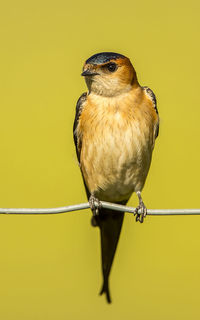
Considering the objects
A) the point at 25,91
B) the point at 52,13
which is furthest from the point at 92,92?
the point at 52,13

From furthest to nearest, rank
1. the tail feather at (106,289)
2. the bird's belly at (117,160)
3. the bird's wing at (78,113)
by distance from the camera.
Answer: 1. the tail feather at (106,289)
2. the bird's wing at (78,113)
3. the bird's belly at (117,160)

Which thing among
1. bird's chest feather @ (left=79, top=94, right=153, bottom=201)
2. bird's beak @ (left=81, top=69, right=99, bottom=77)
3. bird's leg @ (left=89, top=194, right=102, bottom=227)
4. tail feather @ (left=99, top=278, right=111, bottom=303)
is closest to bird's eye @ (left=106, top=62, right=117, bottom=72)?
bird's beak @ (left=81, top=69, right=99, bottom=77)

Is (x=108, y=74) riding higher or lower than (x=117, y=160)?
higher

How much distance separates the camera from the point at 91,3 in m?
8.12

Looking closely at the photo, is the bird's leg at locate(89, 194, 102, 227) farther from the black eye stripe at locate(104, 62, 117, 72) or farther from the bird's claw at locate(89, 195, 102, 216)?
the black eye stripe at locate(104, 62, 117, 72)

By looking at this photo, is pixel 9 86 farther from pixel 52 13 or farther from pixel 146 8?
pixel 146 8

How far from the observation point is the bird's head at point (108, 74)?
161 inches

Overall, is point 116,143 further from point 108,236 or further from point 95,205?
point 108,236

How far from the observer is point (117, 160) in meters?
4.12

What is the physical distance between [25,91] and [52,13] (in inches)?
68.7

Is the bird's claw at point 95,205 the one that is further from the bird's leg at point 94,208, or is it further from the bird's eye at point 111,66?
the bird's eye at point 111,66

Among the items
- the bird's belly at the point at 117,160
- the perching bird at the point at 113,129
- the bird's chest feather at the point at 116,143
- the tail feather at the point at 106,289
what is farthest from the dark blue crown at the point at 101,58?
the tail feather at the point at 106,289

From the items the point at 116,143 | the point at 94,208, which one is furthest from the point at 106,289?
the point at 116,143

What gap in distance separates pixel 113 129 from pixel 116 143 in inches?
3.6
